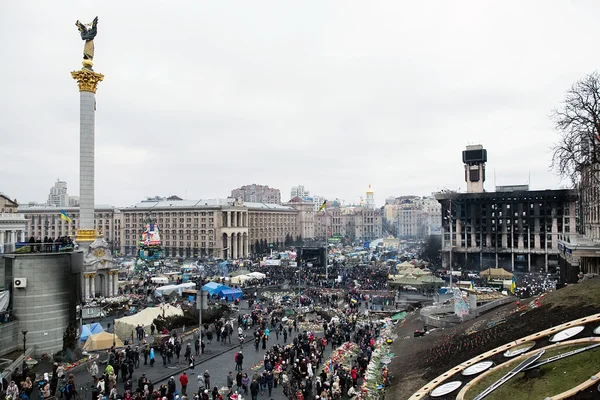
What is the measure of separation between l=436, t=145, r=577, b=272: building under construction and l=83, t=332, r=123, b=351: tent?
61.3 metres

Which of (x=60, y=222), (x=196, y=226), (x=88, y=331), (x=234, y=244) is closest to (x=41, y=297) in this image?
(x=88, y=331)

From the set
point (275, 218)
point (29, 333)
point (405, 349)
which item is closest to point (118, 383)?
point (29, 333)

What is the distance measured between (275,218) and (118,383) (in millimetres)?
131016

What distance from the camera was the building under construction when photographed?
3179 inches

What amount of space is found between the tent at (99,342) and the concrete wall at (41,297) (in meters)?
1.60

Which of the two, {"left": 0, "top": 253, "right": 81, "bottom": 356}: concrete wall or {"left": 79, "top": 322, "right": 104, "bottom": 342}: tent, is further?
{"left": 79, "top": 322, "right": 104, "bottom": 342}: tent

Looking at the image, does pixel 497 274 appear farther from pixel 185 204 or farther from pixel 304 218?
pixel 304 218

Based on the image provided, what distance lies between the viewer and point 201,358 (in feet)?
90.2

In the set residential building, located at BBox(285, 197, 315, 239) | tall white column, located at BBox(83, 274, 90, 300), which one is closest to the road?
tall white column, located at BBox(83, 274, 90, 300)

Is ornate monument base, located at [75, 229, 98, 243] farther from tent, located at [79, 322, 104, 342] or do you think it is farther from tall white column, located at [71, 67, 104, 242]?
tent, located at [79, 322, 104, 342]

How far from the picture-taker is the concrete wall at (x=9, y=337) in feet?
82.5

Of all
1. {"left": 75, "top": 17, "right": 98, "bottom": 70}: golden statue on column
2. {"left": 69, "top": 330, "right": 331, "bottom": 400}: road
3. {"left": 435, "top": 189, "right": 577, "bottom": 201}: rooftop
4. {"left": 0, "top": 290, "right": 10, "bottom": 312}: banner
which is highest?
{"left": 75, "top": 17, "right": 98, "bottom": 70}: golden statue on column

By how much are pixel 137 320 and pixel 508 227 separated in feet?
232

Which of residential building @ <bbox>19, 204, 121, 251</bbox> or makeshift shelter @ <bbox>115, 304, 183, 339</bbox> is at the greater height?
residential building @ <bbox>19, 204, 121, 251</bbox>
